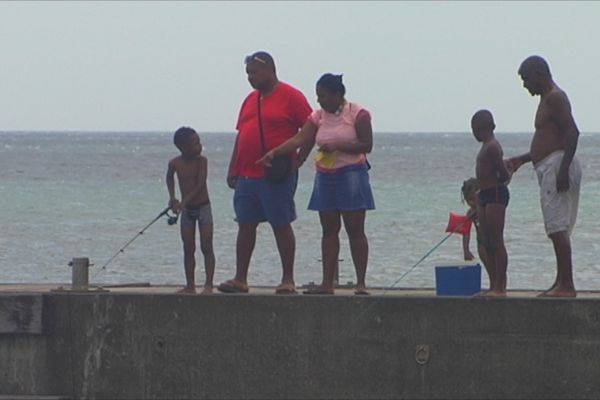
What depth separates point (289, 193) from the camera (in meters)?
10.6

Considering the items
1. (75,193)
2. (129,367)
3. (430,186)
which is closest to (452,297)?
(129,367)

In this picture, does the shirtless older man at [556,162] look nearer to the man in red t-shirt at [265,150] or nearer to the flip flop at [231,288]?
the man in red t-shirt at [265,150]

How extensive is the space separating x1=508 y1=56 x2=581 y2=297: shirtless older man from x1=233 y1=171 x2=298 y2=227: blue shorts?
64.4 inches

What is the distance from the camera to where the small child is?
11.2 metres

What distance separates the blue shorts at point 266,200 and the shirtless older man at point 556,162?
5.37ft

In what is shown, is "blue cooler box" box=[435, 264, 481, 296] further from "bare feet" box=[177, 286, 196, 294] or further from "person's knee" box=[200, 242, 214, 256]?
"person's knee" box=[200, 242, 214, 256]

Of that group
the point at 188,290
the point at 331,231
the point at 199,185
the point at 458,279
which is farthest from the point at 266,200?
the point at 458,279

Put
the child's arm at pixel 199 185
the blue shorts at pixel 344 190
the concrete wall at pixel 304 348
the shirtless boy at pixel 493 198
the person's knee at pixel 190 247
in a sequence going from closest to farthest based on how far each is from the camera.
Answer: the concrete wall at pixel 304 348
the shirtless boy at pixel 493 198
the blue shorts at pixel 344 190
the child's arm at pixel 199 185
the person's knee at pixel 190 247

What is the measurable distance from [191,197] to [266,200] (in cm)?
81

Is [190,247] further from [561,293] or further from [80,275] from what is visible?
[561,293]

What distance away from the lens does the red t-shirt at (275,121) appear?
34.8 ft

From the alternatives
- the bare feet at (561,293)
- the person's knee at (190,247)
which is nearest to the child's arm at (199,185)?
the person's knee at (190,247)

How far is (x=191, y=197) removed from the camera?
36.8 feet

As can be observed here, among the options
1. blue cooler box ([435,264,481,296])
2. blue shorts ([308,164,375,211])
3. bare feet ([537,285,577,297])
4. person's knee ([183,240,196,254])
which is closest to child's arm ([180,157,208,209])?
person's knee ([183,240,196,254])
